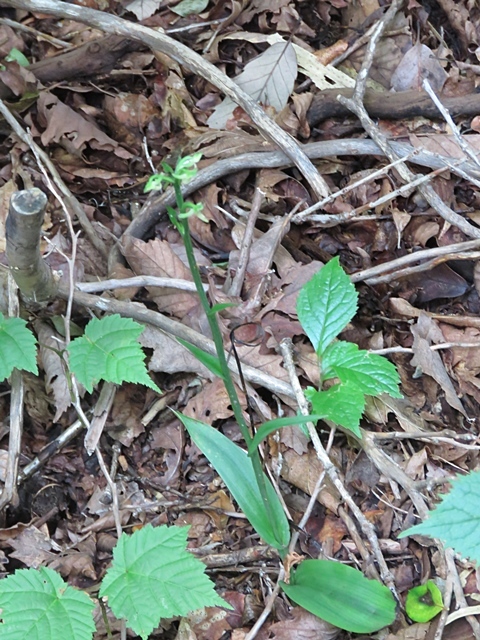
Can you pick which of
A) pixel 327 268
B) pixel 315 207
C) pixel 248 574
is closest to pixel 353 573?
pixel 248 574

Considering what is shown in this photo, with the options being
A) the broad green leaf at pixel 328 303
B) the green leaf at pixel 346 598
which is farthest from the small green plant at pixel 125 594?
the broad green leaf at pixel 328 303

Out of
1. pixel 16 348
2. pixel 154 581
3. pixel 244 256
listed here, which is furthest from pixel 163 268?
pixel 154 581

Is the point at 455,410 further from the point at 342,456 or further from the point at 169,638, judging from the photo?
the point at 169,638

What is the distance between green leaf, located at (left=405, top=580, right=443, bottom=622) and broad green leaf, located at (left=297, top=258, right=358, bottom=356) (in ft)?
2.24

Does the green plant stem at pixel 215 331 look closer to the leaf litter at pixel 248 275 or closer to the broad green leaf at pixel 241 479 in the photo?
the broad green leaf at pixel 241 479

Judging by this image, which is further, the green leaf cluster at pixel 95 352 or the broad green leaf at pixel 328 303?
the broad green leaf at pixel 328 303

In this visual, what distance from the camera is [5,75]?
2.38 m

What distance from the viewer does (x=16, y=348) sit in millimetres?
1608

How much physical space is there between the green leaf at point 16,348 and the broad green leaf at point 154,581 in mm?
553

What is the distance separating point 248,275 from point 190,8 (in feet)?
4.67

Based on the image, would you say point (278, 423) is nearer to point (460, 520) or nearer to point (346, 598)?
point (460, 520)

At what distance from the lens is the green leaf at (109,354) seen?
1.56 m

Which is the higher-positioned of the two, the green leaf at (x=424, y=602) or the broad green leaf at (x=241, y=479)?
the broad green leaf at (x=241, y=479)

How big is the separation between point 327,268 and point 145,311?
0.62 meters
